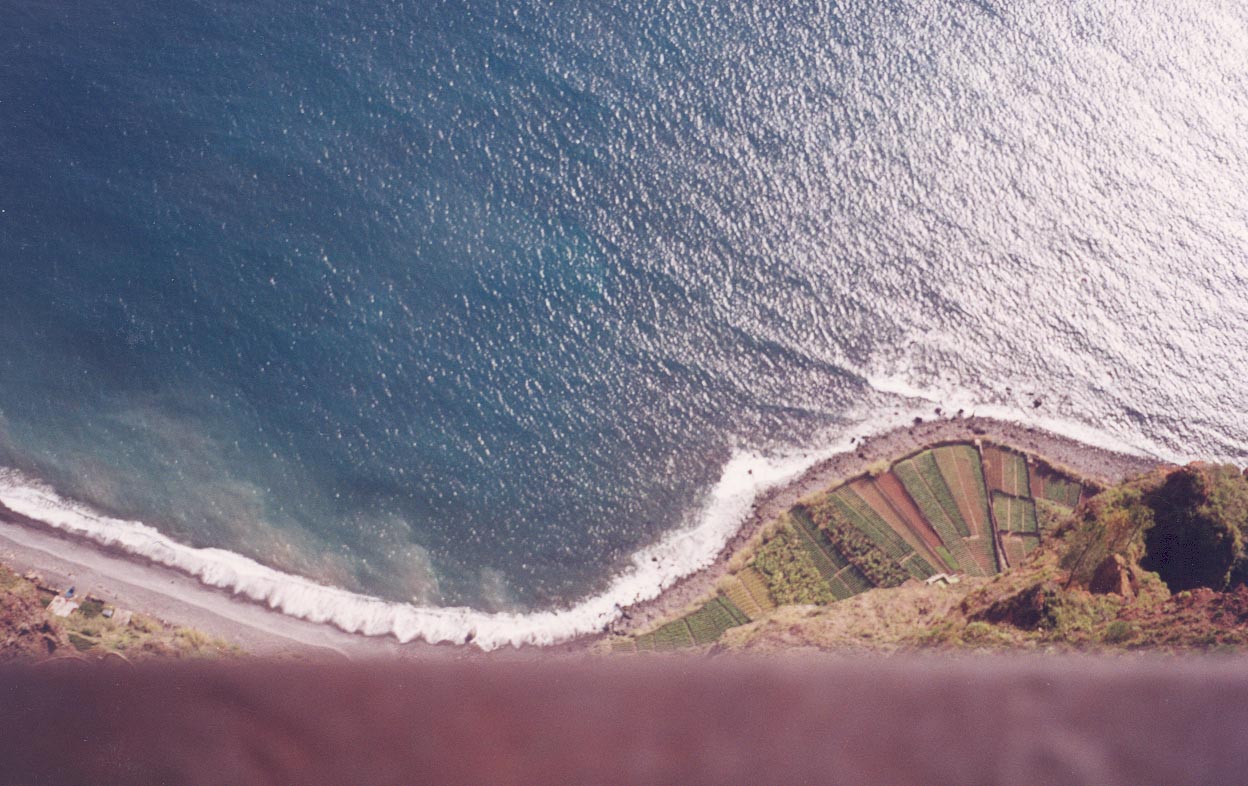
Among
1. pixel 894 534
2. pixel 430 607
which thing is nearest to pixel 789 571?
pixel 894 534

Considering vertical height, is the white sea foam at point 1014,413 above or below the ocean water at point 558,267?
below

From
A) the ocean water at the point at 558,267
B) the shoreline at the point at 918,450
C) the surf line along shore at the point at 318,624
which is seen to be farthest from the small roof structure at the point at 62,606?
the shoreline at the point at 918,450

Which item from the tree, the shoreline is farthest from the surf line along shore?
the tree

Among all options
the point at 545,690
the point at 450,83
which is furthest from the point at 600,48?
the point at 545,690

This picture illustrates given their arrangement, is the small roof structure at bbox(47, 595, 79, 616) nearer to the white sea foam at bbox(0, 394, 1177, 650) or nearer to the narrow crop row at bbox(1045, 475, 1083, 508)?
the white sea foam at bbox(0, 394, 1177, 650)

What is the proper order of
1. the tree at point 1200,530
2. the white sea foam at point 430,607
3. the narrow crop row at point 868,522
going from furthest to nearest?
1. the narrow crop row at point 868,522
2. the white sea foam at point 430,607
3. the tree at point 1200,530

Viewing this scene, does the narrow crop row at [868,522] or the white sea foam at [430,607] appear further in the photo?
the narrow crop row at [868,522]

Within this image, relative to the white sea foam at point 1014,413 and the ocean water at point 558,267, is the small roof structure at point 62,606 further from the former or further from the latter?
the white sea foam at point 1014,413
